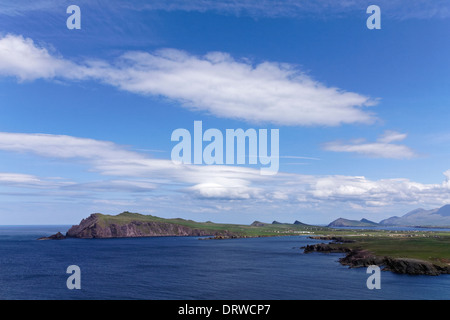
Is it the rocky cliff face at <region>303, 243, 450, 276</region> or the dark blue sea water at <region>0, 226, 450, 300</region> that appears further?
the rocky cliff face at <region>303, 243, 450, 276</region>

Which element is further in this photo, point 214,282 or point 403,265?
point 403,265

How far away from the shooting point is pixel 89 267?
411ft

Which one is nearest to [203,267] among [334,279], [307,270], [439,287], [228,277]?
[228,277]

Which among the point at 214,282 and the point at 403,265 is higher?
the point at 403,265

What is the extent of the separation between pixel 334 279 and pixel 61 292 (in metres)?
74.9

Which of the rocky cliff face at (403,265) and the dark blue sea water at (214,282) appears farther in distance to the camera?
the rocky cliff face at (403,265)

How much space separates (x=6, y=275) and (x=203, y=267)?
6689 cm
